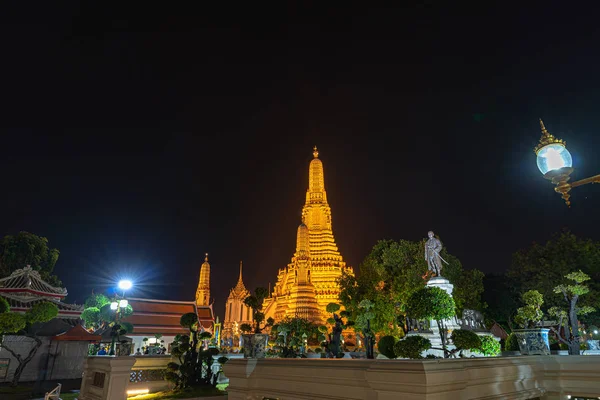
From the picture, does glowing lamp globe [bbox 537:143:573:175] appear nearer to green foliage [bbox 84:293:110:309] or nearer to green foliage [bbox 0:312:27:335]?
green foliage [bbox 0:312:27:335]

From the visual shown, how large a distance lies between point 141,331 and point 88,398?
28.8 m

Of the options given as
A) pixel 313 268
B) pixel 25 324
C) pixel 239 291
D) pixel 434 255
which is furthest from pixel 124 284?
pixel 239 291

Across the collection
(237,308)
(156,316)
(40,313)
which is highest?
(237,308)

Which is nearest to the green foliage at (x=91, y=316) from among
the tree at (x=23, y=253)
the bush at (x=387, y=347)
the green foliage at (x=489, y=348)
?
the tree at (x=23, y=253)

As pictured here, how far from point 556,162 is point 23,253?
6001 cm

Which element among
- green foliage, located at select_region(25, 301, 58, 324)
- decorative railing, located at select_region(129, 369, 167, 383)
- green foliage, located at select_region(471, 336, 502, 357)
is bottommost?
decorative railing, located at select_region(129, 369, 167, 383)

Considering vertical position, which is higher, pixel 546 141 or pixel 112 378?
pixel 546 141

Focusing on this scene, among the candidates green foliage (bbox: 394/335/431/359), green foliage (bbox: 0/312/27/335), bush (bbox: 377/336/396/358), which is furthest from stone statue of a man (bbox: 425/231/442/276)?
green foliage (bbox: 0/312/27/335)

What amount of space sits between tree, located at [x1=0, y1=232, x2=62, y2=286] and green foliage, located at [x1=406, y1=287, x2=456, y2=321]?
168 feet

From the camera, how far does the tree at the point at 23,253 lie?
48625 mm

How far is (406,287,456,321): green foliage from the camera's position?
482 inches

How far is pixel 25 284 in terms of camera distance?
3156cm

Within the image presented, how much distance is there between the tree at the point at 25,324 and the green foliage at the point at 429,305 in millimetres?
21205

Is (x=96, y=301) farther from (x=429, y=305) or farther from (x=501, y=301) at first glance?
(x=501, y=301)
